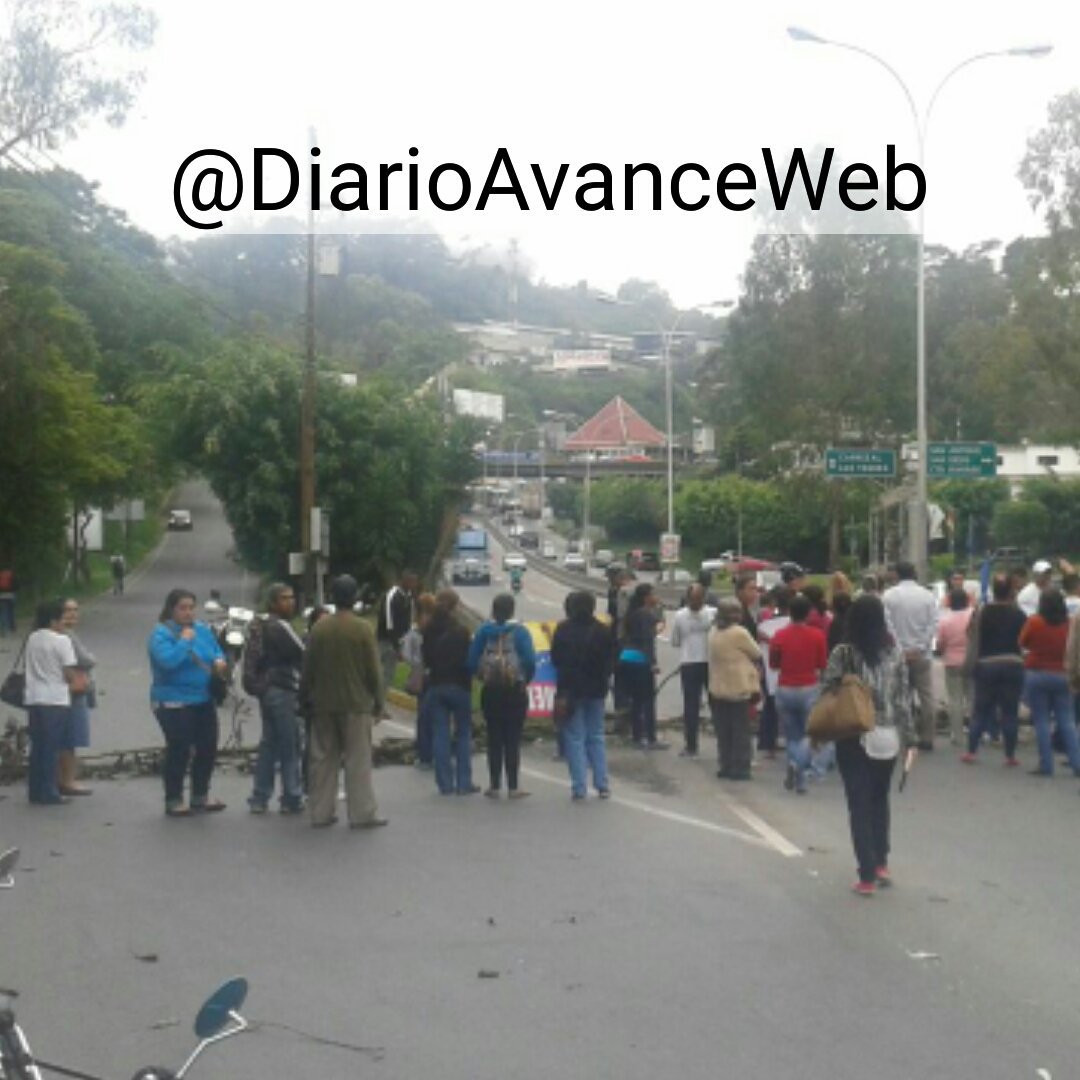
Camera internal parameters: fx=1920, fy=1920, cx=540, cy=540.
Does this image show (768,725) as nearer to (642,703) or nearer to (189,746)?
(642,703)

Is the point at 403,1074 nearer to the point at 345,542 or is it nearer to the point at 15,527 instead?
the point at 345,542

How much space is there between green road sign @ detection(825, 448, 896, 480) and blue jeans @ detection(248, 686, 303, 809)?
17.9 meters

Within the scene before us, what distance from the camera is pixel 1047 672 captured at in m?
16.2

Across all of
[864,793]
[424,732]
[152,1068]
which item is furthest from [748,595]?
[152,1068]

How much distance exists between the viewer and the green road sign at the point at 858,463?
3034cm

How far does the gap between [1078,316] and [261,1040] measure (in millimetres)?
40509

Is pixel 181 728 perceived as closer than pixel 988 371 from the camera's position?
Yes

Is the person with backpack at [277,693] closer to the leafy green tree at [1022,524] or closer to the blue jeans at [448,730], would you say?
the blue jeans at [448,730]

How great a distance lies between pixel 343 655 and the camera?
1306 cm

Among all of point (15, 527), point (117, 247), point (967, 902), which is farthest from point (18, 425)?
point (967, 902)

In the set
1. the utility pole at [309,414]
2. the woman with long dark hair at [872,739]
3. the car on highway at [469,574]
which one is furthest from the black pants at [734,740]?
the car on highway at [469,574]

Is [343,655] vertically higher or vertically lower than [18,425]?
lower

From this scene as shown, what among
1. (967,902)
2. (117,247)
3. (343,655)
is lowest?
(967,902)

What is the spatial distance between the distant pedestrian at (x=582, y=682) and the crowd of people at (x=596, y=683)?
15 mm
